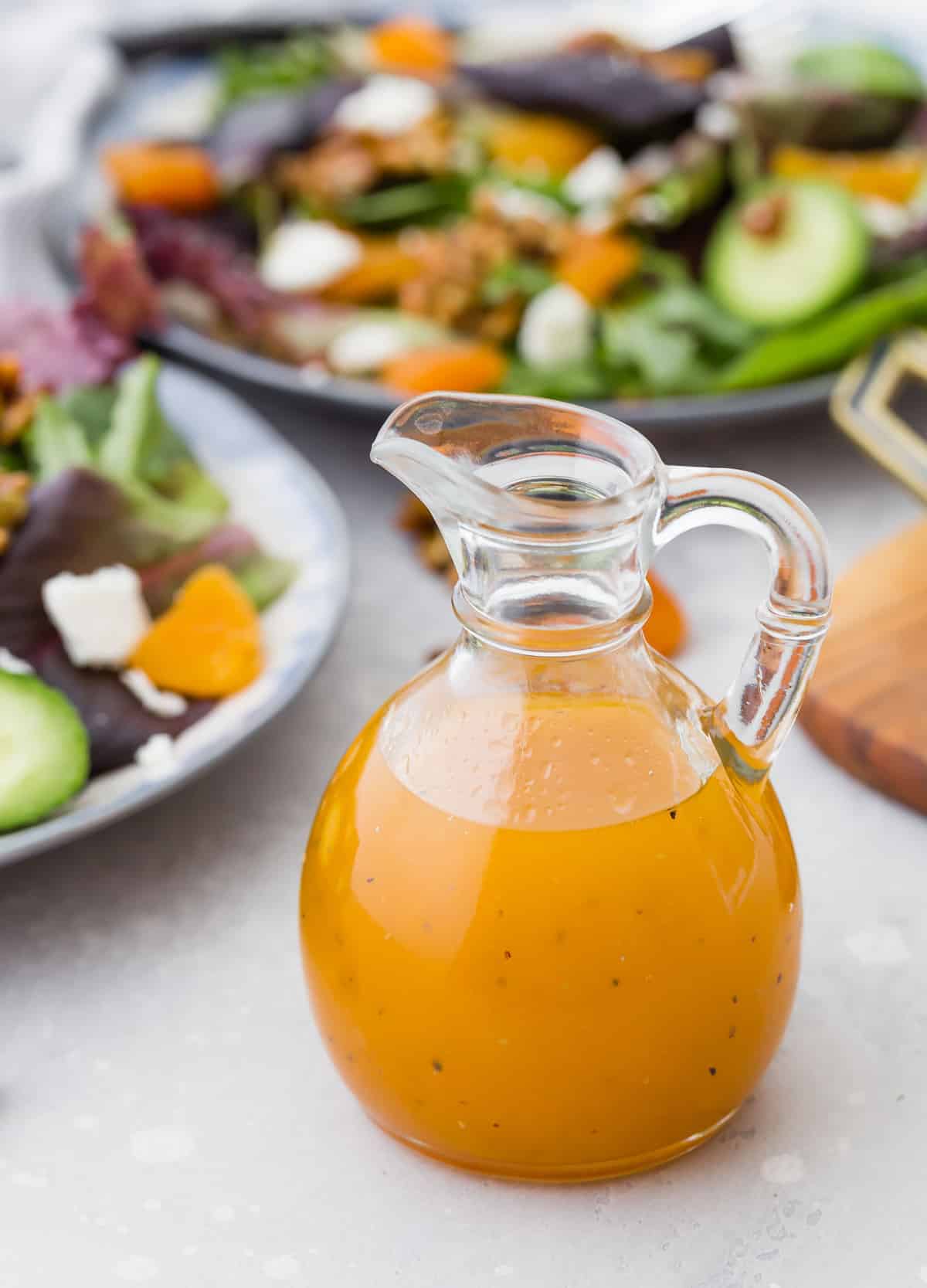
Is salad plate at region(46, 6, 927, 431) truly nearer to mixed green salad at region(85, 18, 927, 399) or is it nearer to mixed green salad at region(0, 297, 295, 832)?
mixed green salad at region(85, 18, 927, 399)

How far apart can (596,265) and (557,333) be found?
175mm

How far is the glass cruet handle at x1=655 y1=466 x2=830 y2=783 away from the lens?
28.8 inches

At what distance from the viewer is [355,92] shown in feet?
7.63

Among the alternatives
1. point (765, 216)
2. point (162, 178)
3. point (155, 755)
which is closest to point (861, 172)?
point (765, 216)

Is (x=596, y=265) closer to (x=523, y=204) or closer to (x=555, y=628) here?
(x=523, y=204)

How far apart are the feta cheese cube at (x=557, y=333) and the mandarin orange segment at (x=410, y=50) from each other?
86cm

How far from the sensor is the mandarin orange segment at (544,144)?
222cm

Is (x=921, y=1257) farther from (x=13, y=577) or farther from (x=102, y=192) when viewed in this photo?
(x=102, y=192)

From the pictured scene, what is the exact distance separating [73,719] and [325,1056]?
29 cm

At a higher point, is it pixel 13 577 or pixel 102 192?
pixel 13 577

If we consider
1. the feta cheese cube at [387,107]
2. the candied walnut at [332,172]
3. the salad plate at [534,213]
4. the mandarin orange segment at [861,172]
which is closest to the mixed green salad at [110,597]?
the salad plate at [534,213]

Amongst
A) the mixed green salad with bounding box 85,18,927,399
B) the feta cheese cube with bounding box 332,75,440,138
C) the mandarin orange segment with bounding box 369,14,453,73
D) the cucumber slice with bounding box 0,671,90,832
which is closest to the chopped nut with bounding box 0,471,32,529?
the cucumber slice with bounding box 0,671,90,832

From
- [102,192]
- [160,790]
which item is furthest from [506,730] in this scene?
[102,192]

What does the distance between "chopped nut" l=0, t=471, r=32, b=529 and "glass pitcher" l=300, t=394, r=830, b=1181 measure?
58 centimetres
